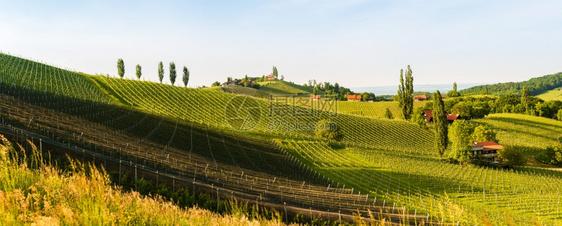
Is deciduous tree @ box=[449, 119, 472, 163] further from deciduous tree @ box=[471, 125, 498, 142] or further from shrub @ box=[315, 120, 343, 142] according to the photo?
shrub @ box=[315, 120, 343, 142]

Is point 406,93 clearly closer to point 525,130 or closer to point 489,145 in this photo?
point 489,145

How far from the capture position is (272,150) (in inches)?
2397

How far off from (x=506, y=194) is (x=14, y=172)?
62.2m

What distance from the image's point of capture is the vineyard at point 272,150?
83.1ft

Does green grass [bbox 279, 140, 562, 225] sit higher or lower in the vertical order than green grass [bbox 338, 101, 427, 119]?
lower

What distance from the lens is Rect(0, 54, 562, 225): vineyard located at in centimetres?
2533

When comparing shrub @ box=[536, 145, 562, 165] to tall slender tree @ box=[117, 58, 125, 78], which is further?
tall slender tree @ box=[117, 58, 125, 78]

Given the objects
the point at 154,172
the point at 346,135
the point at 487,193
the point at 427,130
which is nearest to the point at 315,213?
the point at 154,172

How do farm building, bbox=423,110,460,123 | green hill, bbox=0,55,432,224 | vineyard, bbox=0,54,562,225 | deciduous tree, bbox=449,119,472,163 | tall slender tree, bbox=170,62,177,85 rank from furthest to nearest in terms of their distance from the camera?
tall slender tree, bbox=170,62,177,85
farm building, bbox=423,110,460,123
deciduous tree, bbox=449,119,472,163
green hill, bbox=0,55,432,224
vineyard, bbox=0,54,562,225

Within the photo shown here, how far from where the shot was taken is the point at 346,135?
9369 centimetres

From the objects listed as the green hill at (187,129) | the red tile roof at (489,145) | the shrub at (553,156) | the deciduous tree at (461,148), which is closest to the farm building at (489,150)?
the red tile roof at (489,145)

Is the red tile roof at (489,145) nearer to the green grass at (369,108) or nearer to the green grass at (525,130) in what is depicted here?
the green grass at (525,130)

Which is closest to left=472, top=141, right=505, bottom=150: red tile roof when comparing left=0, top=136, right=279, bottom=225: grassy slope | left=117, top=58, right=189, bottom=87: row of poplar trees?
left=0, top=136, right=279, bottom=225: grassy slope

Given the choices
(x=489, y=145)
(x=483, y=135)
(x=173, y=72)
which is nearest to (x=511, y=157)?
(x=489, y=145)
